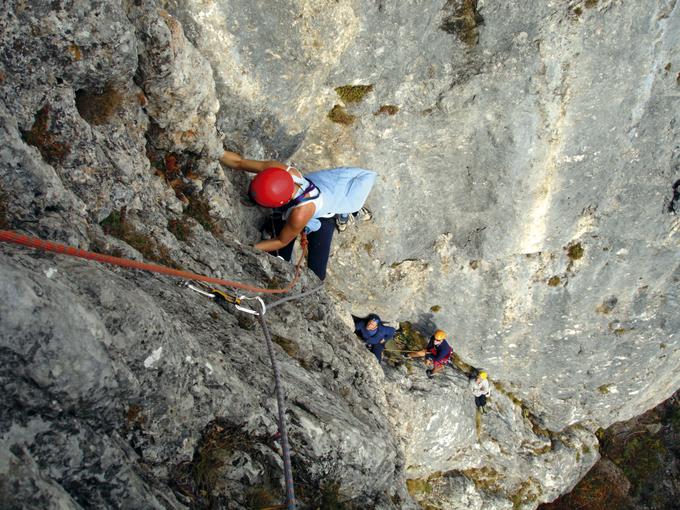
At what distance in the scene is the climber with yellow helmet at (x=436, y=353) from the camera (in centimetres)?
1384

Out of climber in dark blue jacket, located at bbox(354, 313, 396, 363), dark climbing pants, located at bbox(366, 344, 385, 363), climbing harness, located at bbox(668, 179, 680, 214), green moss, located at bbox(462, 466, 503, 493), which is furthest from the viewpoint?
green moss, located at bbox(462, 466, 503, 493)

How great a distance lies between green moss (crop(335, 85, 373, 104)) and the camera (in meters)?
10.4

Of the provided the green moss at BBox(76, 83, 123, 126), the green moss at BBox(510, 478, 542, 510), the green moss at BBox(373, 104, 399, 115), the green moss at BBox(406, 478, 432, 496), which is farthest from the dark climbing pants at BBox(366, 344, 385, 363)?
the green moss at BBox(76, 83, 123, 126)

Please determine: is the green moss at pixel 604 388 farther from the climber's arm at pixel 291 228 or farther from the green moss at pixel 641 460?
the climber's arm at pixel 291 228

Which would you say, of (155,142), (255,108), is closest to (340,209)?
(255,108)

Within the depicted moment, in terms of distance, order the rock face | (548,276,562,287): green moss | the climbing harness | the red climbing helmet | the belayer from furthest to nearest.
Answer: (548,276,562,287): green moss
the climbing harness
the belayer
the red climbing helmet
the rock face

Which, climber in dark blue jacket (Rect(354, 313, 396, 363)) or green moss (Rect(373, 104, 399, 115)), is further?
climber in dark blue jacket (Rect(354, 313, 396, 363))

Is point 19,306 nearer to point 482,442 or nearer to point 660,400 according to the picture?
point 482,442

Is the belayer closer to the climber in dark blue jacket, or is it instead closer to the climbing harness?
the climber in dark blue jacket

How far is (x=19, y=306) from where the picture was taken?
371cm

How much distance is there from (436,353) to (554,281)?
3.54 meters

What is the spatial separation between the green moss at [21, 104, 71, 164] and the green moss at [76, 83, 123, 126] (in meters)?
0.75

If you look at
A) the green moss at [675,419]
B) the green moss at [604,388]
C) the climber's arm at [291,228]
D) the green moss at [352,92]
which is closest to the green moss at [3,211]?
the climber's arm at [291,228]

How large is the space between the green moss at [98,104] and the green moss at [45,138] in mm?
754
